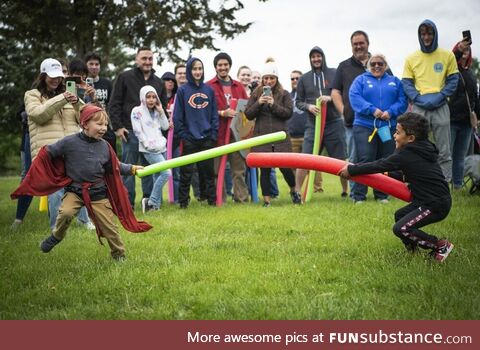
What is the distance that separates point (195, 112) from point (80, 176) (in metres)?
4.09

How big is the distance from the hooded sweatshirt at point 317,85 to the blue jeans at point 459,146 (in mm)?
2081

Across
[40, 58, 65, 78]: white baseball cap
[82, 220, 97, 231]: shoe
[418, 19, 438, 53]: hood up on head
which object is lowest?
[82, 220, 97, 231]: shoe

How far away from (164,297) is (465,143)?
7.73 metres

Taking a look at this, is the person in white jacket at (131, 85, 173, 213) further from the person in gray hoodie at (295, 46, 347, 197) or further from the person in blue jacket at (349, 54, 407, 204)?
the person in blue jacket at (349, 54, 407, 204)

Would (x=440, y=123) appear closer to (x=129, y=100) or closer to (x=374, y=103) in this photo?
(x=374, y=103)

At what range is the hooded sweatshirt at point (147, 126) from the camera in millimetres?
9219

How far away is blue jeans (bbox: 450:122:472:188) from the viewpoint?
34.0ft

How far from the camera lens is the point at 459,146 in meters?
10.5

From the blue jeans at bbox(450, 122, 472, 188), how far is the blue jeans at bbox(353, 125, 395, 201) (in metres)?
1.70

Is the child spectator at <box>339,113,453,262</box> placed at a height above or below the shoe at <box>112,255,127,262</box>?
above

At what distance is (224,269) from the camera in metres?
5.11

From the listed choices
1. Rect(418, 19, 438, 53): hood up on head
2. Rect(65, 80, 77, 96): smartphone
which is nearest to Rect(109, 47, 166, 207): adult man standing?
Rect(65, 80, 77, 96): smartphone

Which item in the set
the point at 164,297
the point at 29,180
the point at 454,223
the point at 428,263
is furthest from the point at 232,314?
the point at 454,223

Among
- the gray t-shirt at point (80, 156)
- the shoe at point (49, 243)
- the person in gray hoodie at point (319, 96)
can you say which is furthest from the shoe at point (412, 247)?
the person in gray hoodie at point (319, 96)
